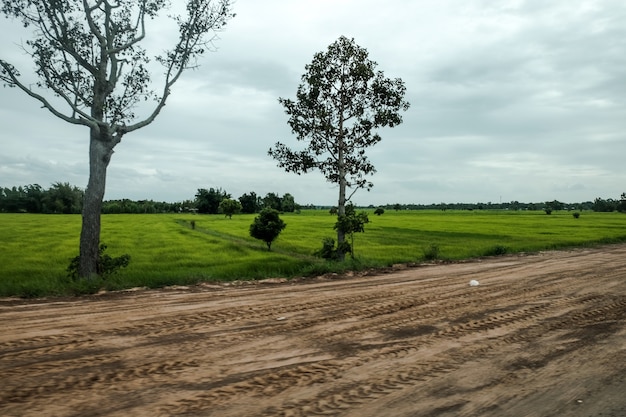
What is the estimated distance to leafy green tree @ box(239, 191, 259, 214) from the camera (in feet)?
350

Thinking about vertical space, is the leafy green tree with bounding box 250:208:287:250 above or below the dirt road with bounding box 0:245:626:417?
above

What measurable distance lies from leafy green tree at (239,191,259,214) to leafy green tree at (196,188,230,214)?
448 cm

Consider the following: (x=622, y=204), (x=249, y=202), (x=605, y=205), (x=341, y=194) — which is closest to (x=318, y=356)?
(x=341, y=194)

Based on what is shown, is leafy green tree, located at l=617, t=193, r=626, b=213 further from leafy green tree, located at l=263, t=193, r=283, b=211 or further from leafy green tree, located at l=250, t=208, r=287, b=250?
leafy green tree, located at l=250, t=208, r=287, b=250

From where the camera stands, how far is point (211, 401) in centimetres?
432

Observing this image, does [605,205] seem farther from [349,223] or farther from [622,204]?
[349,223]

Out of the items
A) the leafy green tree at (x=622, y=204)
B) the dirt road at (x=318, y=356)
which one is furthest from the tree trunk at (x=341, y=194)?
the leafy green tree at (x=622, y=204)

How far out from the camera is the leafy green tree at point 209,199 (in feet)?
358

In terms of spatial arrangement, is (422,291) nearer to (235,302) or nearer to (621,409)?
(235,302)

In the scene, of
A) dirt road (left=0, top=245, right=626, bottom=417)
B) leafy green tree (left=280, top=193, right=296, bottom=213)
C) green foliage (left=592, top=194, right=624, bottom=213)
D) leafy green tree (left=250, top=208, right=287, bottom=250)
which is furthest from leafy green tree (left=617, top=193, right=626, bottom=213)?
dirt road (left=0, top=245, right=626, bottom=417)

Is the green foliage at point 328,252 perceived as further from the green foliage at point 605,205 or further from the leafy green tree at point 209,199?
the green foliage at point 605,205

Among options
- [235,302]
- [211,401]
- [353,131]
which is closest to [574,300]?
[235,302]

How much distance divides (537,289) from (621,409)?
23.4 ft

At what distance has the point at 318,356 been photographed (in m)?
5.73
